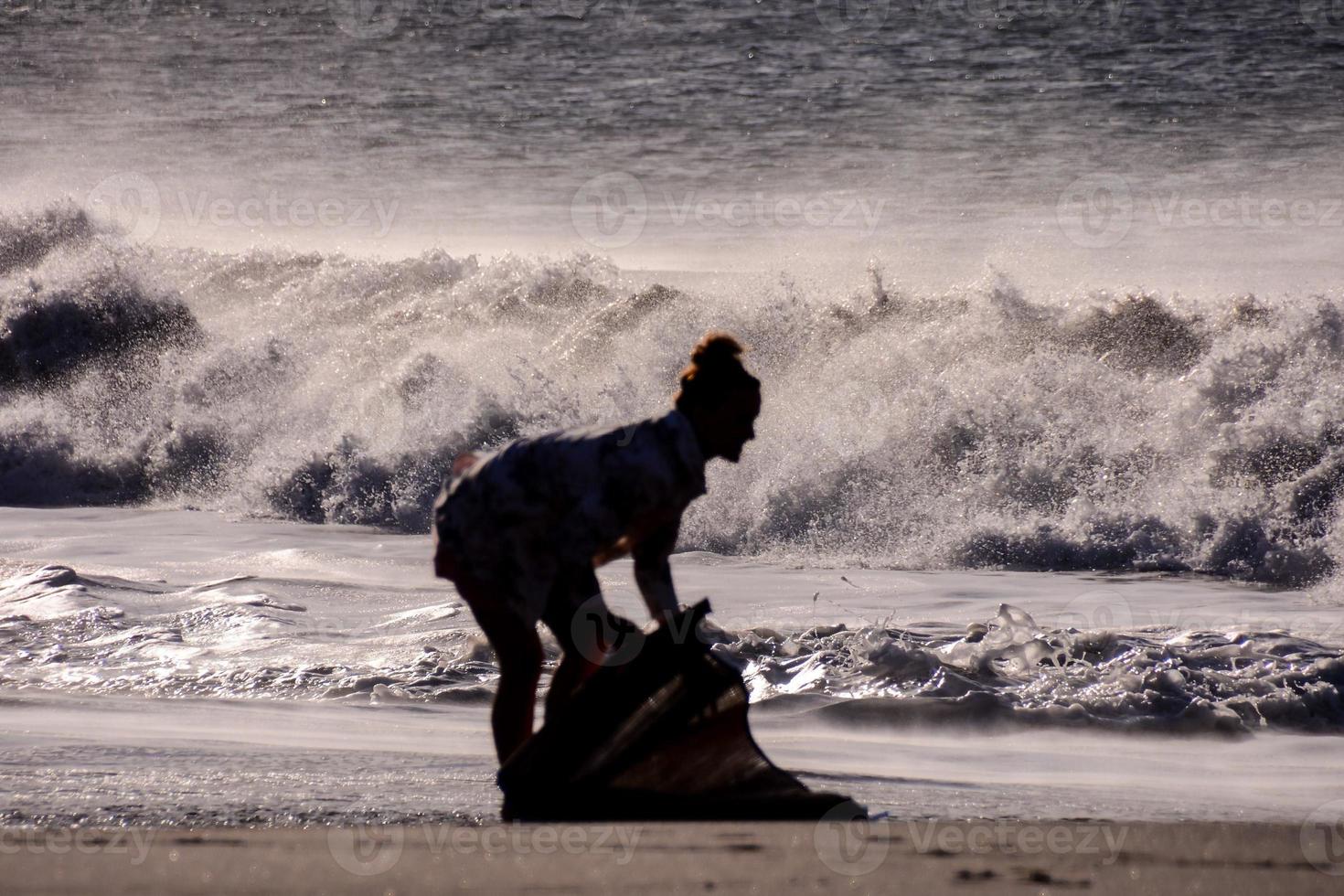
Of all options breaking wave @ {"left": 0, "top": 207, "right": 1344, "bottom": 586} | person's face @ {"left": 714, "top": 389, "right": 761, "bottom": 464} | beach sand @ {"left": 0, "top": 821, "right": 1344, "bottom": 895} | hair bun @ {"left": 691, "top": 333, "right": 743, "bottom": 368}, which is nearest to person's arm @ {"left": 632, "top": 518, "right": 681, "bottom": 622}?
person's face @ {"left": 714, "top": 389, "right": 761, "bottom": 464}

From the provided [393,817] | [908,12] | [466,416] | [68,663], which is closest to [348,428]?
[466,416]

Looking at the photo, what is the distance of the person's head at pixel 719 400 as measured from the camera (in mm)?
3799

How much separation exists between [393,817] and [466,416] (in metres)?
9.22

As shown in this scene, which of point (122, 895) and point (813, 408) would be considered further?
point (813, 408)

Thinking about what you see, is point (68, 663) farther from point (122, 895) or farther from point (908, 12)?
point (908, 12)

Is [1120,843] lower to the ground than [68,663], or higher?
higher

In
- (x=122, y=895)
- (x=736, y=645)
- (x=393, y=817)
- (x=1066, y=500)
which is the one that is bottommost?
(x=1066, y=500)

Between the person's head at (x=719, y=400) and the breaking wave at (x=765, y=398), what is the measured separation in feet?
20.0

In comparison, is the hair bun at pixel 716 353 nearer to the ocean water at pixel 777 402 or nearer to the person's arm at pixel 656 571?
the person's arm at pixel 656 571

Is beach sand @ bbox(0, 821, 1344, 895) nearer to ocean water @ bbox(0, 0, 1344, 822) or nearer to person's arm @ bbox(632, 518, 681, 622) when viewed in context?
person's arm @ bbox(632, 518, 681, 622)

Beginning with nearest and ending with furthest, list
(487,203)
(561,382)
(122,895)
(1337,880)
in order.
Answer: (122,895)
(1337,880)
(561,382)
(487,203)

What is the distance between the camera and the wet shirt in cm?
374

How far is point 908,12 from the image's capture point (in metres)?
39.8

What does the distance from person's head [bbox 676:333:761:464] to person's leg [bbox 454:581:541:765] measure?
68 cm
